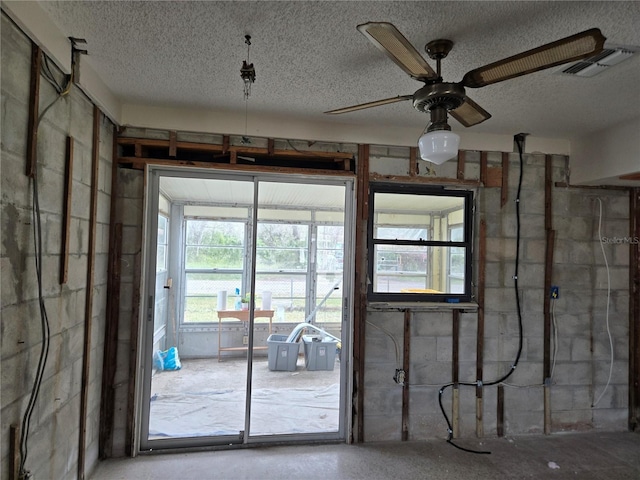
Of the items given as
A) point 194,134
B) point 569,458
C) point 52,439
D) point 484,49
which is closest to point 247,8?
point 484,49

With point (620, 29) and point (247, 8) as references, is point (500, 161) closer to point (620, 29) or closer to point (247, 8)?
point (620, 29)

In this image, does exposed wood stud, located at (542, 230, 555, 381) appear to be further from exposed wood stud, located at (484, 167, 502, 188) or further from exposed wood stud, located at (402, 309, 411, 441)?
exposed wood stud, located at (402, 309, 411, 441)

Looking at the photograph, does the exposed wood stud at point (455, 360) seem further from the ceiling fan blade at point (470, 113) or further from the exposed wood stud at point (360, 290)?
the ceiling fan blade at point (470, 113)

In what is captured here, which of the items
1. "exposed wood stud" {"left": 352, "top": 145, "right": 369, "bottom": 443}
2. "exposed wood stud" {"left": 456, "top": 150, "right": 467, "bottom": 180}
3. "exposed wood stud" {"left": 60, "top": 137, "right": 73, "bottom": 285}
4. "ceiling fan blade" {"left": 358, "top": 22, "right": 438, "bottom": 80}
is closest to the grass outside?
"exposed wood stud" {"left": 352, "top": 145, "right": 369, "bottom": 443}

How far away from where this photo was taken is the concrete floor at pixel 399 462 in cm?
249

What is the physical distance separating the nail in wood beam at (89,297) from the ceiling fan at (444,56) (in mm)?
1961

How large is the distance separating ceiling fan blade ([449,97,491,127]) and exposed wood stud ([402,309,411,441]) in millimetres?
1622

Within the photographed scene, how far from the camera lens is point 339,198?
123 inches

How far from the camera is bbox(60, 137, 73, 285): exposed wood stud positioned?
1.93 metres

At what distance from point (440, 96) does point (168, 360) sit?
2.94m

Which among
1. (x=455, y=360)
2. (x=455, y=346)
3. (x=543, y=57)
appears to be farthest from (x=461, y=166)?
(x=543, y=57)

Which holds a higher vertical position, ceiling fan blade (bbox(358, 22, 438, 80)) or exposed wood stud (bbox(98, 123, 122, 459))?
ceiling fan blade (bbox(358, 22, 438, 80))

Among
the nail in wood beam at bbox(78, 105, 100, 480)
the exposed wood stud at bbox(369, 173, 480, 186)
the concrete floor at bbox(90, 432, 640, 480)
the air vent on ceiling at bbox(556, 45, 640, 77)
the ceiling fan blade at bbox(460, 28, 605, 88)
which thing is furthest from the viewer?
the exposed wood stud at bbox(369, 173, 480, 186)

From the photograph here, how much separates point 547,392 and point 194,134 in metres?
3.78
